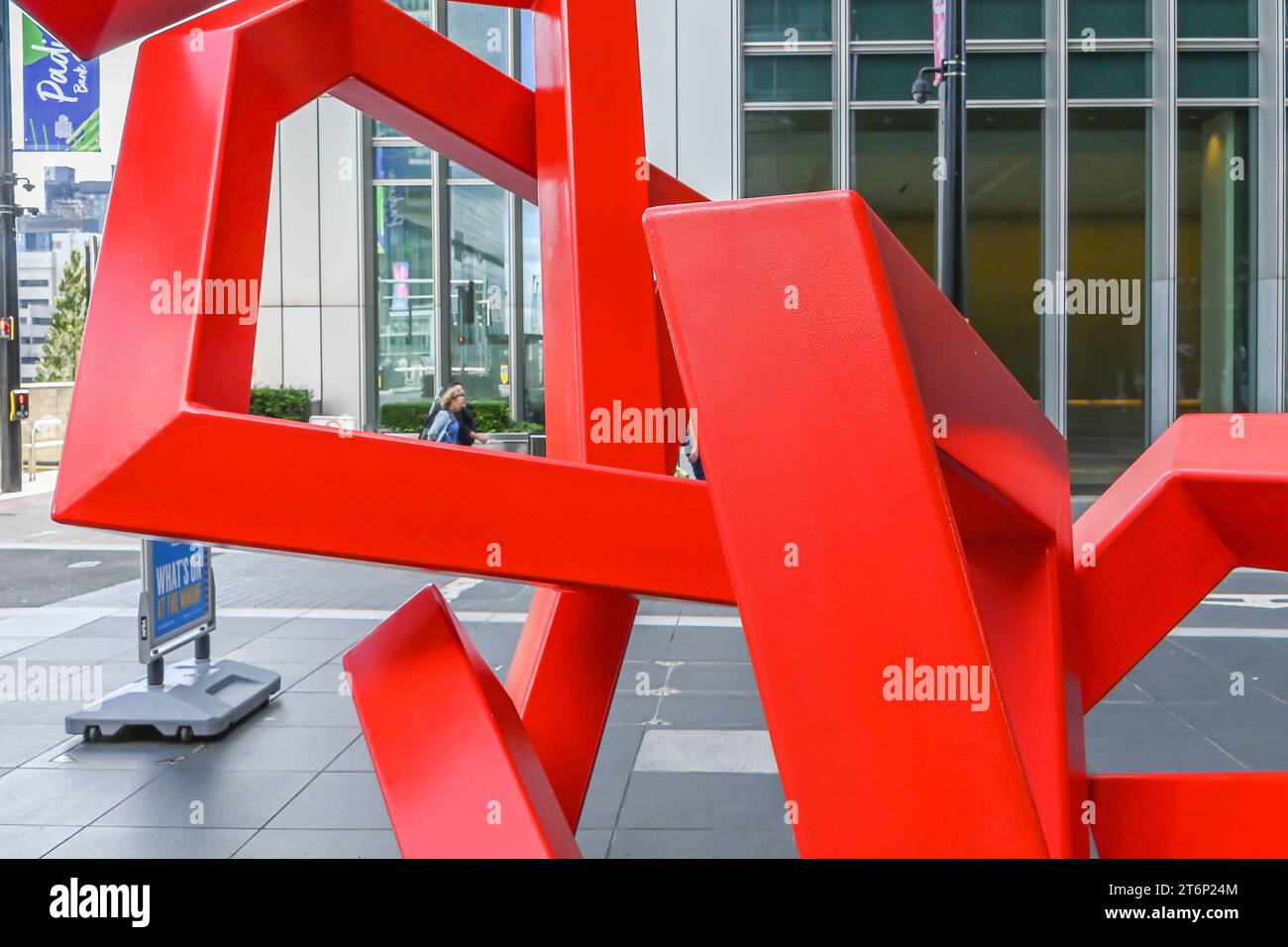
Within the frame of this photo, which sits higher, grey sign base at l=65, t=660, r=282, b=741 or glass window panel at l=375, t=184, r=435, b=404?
glass window panel at l=375, t=184, r=435, b=404

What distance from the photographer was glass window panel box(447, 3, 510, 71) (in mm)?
20922

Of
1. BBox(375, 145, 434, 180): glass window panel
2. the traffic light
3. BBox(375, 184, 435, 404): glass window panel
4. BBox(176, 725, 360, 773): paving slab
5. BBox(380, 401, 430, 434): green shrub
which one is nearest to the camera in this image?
BBox(176, 725, 360, 773): paving slab

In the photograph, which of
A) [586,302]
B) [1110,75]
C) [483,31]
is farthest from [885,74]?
[586,302]

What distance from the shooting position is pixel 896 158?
763 inches

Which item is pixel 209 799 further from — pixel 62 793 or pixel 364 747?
pixel 364 747

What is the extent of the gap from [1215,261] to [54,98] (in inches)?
725

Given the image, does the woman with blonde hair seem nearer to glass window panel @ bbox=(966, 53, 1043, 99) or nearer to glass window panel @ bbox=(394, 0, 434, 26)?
glass window panel @ bbox=(394, 0, 434, 26)

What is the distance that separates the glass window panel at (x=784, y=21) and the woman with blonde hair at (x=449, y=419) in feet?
30.1

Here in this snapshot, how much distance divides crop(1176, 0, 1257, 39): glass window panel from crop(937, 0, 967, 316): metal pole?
1092 cm

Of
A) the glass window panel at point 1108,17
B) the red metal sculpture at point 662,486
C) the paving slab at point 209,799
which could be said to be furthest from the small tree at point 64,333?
the red metal sculpture at point 662,486

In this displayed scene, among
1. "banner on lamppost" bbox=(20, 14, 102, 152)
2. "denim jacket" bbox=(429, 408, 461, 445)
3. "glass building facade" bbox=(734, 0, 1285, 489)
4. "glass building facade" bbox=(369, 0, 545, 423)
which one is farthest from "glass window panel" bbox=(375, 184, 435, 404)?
"denim jacket" bbox=(429, 408, 461, 445)
